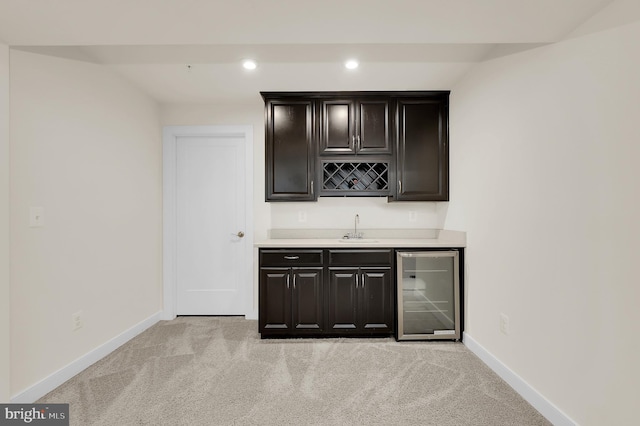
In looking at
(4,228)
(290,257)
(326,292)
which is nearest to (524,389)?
(326,292)

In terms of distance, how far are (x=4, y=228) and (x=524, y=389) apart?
11.4ft

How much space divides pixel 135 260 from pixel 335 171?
7.40ft

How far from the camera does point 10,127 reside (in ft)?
6.05

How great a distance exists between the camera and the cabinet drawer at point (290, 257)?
2854 mm

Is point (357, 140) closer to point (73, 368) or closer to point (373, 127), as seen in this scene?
point (373, 127)

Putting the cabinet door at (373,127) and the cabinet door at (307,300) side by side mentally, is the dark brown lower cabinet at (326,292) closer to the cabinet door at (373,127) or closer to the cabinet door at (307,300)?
the cabinet door at (307,300)

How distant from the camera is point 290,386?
6.83 feet

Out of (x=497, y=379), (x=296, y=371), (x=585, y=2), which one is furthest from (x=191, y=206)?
(x=585, y=2)

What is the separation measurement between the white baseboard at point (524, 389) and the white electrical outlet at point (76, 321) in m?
3.24

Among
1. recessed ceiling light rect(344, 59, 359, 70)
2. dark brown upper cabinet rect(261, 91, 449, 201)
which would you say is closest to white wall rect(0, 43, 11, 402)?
dark brown upper cabinet rect(261, 91, 449, 201)

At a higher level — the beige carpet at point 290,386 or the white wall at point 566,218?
the white wall at point 566,218

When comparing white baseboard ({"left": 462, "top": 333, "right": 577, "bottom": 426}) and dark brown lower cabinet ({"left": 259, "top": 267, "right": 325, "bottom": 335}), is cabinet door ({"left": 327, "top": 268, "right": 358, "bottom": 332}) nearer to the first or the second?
dark brown lower cabinet ({"left": 259, "top": 267, "right": 325, "bottom": 335})

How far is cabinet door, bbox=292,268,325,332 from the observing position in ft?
9.31

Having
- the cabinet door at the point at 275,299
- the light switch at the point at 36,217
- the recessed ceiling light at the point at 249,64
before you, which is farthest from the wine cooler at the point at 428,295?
the light switch at the point at 36,217
